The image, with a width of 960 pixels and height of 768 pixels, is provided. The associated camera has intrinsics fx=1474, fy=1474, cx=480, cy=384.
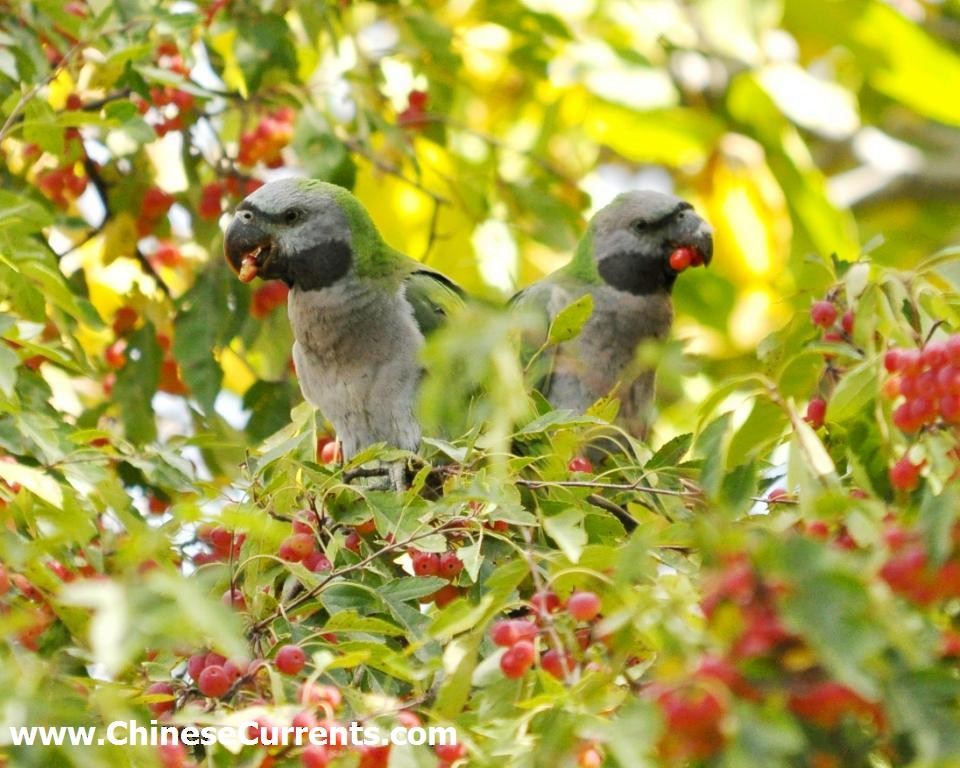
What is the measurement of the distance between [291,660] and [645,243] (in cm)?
296

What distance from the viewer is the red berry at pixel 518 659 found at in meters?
2.21

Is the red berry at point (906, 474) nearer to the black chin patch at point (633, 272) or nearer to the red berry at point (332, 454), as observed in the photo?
the red berry at point (332, 454)

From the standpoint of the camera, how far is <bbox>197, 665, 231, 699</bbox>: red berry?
258 cm

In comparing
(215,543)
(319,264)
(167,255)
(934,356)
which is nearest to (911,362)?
(934,356)

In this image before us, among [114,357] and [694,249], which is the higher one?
[694,249]

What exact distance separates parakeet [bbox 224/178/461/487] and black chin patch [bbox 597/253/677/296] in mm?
966

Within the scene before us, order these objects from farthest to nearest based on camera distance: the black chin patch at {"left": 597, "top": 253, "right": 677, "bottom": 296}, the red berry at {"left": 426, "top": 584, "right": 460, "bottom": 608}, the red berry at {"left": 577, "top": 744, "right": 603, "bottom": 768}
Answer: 1. the black chin patch at {"left": 597, "top": 253, "right": 677, "bottom": 296}
2. the red berry at {"left": 426, "top": 584, "right": 460, "bottom": 608}
3. the red berry at {"left": 577, "top": 744, "right": 603, "bottom": 768}

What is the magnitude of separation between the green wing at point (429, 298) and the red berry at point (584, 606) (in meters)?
2.08

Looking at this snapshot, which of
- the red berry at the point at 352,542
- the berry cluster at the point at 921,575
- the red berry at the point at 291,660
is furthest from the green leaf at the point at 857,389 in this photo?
the red berry at the point at 352,542

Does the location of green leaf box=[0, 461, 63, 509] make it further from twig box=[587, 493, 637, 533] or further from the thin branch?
the thin branch

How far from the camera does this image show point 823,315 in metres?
2.98

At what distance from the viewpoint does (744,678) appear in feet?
5.81

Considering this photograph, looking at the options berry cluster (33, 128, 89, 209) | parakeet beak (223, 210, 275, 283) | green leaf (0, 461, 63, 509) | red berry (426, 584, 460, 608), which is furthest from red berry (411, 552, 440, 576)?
berry cluster (33, 128, 89, 209)

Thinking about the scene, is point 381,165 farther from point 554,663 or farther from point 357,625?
point 554,663
